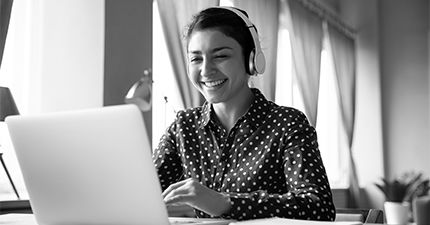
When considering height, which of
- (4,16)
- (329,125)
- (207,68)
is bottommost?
(329,125)

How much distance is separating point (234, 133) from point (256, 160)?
0.11 meters

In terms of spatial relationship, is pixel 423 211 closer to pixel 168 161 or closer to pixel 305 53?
pixel 168 161

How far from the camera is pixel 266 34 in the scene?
438 centimetres

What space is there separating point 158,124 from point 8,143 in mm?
987

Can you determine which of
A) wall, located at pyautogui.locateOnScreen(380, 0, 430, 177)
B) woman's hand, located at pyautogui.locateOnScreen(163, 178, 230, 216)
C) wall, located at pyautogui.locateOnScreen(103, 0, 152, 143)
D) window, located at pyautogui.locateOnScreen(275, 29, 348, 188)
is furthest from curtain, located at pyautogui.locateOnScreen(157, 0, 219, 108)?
wall, located at pyautogui.locateOnScreen(380, 0, 430, 177)

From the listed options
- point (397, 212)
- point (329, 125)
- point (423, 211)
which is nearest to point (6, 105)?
point (423, 211)

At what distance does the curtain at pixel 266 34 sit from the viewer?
4203 mm

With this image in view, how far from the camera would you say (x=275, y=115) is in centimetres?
151

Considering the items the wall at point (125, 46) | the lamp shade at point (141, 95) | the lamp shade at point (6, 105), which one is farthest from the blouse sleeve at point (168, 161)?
the wall at point (125, 46)

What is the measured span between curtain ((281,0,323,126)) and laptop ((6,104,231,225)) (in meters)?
4.05

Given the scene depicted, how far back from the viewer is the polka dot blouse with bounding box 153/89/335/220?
1.22 metres

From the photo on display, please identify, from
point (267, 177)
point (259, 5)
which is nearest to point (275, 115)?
point (267, 177)

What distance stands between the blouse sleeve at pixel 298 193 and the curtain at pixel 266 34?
2710 millimetres

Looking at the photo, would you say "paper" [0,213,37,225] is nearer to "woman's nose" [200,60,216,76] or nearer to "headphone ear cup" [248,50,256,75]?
"woman's nose" [200,60,216,76]
